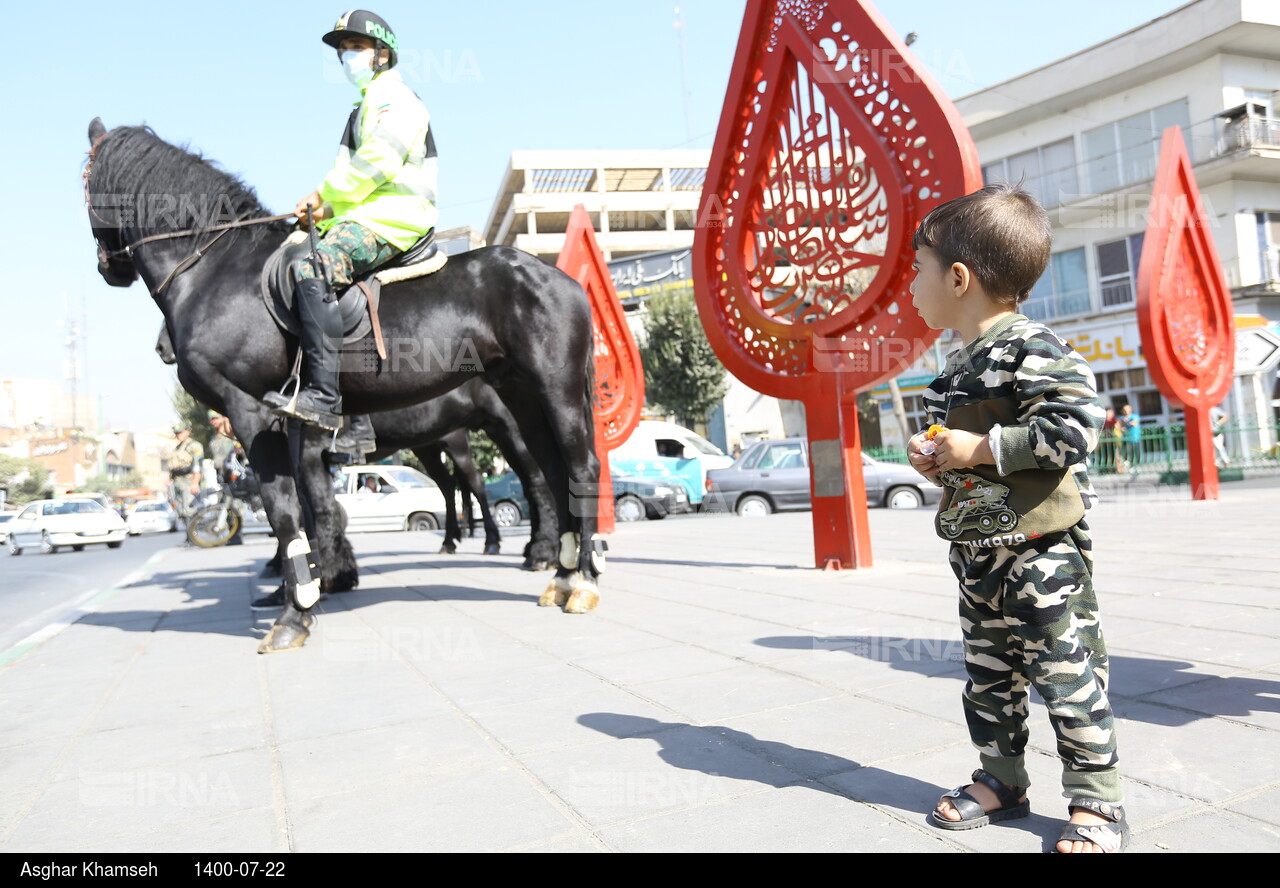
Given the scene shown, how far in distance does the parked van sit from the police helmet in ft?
46.0

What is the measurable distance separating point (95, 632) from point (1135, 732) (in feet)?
19.5

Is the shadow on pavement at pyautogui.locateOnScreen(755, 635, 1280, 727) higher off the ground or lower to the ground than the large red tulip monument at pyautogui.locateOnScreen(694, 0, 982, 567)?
lower

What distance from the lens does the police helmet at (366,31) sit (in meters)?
5.05

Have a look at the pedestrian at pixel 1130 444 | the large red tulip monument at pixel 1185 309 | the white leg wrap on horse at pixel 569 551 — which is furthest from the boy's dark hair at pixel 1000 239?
the pedestrian at pixel 1130 444

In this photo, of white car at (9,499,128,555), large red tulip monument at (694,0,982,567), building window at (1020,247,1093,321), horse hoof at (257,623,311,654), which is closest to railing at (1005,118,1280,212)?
building window at (1020,247,1093,321)

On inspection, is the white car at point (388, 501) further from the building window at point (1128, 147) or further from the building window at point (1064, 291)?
the building window at point (1128, 147)

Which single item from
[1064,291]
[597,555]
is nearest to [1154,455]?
[1064,291]

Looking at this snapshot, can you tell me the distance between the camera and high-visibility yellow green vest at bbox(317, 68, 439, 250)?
16.6 feet

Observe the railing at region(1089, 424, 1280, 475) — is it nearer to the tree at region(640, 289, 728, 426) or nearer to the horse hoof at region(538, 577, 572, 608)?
the tree at region(640, 289, 728, 426)

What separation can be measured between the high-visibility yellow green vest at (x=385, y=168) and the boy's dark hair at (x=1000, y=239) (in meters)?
3.74

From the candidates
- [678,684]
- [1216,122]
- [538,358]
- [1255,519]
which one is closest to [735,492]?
[1255,519]

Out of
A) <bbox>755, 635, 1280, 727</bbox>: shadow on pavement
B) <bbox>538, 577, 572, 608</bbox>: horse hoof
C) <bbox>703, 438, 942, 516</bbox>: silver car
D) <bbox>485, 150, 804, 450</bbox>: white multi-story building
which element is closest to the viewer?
<bbox>755, 635, 1280, 727</bbox>: shadow on pavement

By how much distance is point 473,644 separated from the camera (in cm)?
462
